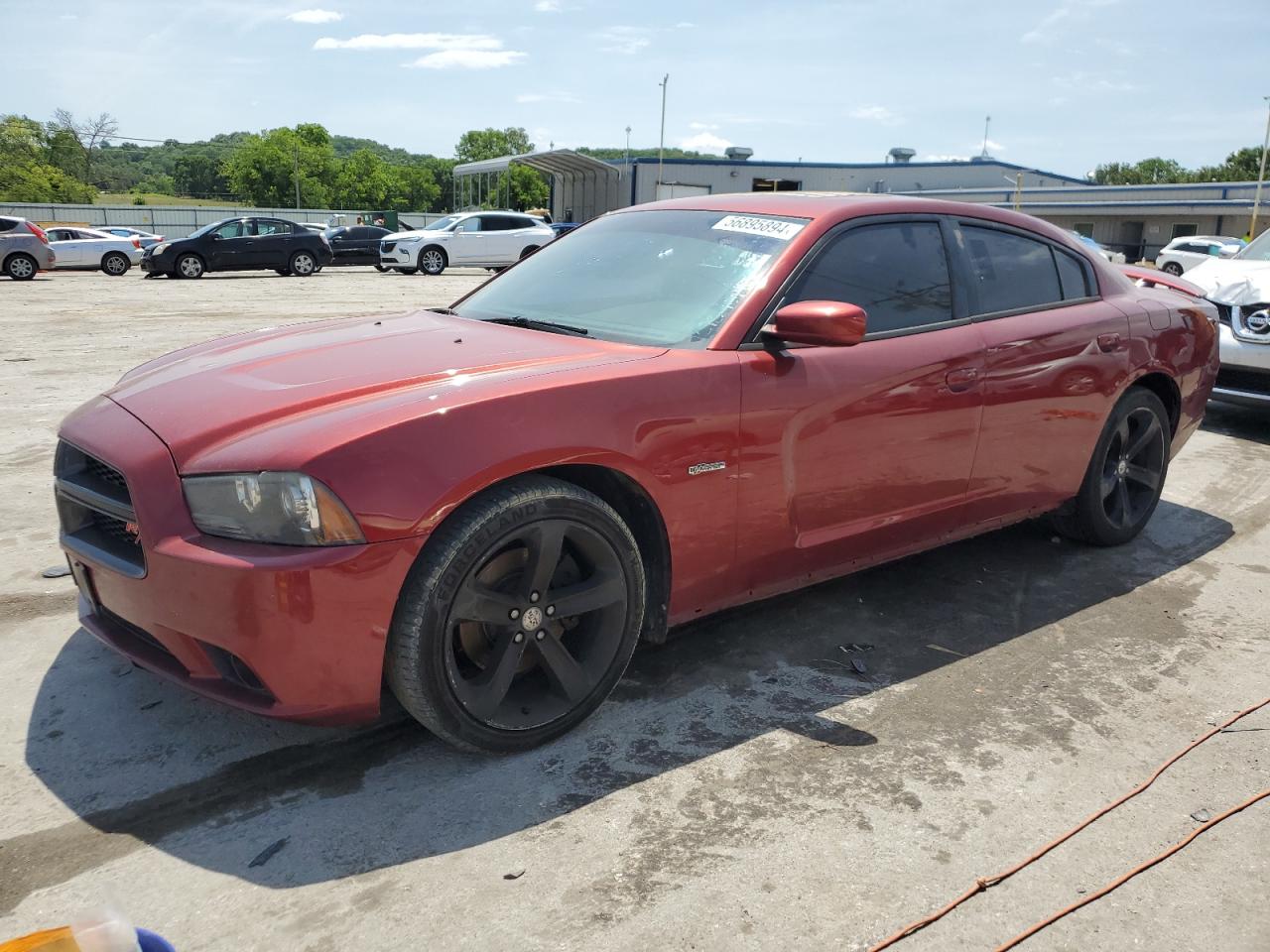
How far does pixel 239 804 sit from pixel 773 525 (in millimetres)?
1757

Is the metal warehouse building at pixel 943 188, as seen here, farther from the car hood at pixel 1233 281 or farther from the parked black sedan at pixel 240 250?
the car hood at pixel 1233 281

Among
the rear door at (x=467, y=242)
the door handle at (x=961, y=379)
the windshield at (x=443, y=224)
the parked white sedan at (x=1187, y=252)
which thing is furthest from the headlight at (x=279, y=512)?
the parked white sedan at (x=1187, y=252)

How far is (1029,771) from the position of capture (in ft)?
9.39

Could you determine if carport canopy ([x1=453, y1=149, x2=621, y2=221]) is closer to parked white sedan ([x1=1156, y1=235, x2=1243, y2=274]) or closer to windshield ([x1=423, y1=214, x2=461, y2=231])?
windshield ([x1=423, y1=214, x2=461, y2=231])

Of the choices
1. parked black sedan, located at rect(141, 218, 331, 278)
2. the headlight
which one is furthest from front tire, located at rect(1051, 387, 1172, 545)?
parked black sedan, located at rect(141, 218, 331, 278)

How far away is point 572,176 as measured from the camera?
5406 centimetres

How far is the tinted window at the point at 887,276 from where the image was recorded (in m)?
3.46

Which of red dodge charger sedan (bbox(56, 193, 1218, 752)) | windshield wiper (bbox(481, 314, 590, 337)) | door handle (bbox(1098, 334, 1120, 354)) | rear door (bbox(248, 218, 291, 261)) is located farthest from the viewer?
rear door (bbox(248, 218, 291, 261))

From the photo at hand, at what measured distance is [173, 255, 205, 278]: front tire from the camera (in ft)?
75.4

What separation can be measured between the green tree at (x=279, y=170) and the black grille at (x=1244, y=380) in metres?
117

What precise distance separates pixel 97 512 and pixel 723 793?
1.87 meters

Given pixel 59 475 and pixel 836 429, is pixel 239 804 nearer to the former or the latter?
pixel 59 475

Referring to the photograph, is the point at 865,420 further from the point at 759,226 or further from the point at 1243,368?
the point at 1243,368

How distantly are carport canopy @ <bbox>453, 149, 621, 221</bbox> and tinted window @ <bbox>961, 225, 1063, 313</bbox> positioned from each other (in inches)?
1728
